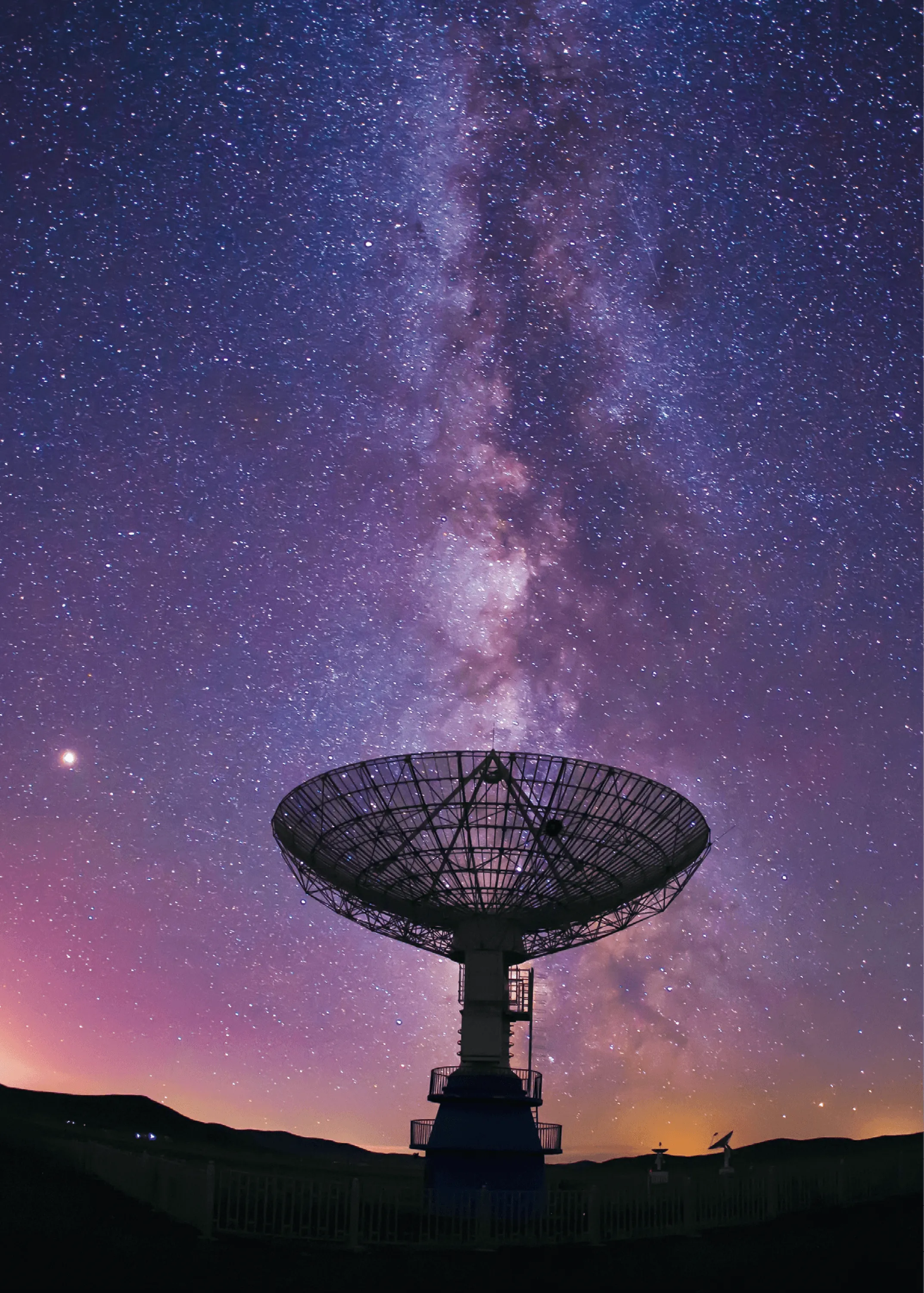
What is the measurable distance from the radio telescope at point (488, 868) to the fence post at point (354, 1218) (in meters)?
7.81

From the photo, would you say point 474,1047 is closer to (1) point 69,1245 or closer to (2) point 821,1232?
(2) point 821,1232

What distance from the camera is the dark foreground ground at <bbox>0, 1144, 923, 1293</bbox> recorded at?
14742 mm

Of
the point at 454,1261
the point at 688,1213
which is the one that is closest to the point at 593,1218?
the point at 688,1213

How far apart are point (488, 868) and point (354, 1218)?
33.5ft

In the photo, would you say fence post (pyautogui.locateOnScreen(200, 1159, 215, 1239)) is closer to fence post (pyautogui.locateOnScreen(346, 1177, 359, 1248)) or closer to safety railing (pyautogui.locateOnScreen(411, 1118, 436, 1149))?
fence post (pyautogui.locateOnScreen(346, 1177, 359, 1248))

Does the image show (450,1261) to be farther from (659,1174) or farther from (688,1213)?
(659,1174)

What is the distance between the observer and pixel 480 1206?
1927cm

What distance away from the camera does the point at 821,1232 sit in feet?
64.6

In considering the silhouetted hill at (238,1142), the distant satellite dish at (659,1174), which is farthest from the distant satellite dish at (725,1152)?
the silhouetted hill at (238,1142)

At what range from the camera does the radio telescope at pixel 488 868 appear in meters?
26.2

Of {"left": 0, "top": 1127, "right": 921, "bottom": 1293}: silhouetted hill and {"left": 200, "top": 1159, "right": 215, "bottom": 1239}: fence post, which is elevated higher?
{"left": 200, "top": 1159, "right": 215, "bottom": 1239}: fence post

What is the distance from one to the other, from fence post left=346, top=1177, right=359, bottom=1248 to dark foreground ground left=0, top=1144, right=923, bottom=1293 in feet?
1.07

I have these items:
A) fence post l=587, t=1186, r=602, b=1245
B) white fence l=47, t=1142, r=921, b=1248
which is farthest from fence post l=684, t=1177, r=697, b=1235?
fence post l=587, t=1186, r=602, b=1245

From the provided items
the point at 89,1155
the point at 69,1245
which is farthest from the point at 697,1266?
the point at 89,1155
